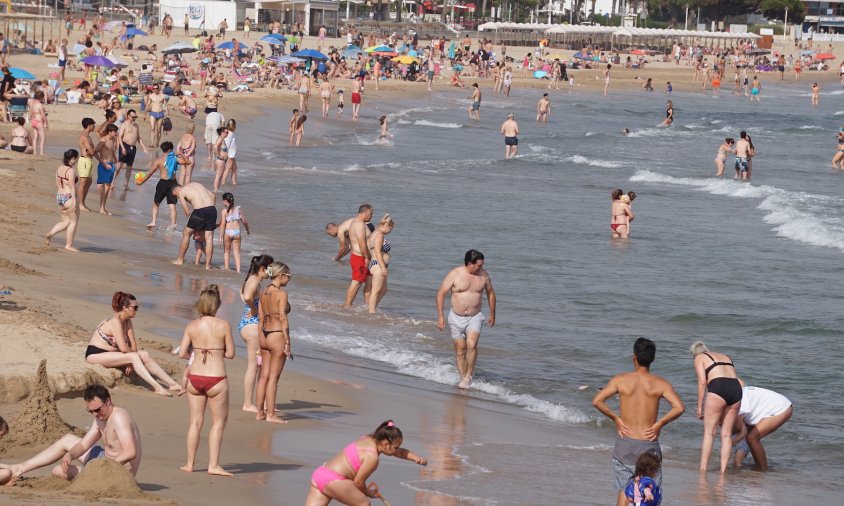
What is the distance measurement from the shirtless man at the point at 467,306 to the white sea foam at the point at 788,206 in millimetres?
12458

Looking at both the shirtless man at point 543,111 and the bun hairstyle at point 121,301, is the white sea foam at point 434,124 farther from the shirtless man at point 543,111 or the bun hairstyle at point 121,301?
the bun hairstyle at point 121,301

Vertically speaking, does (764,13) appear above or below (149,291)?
above

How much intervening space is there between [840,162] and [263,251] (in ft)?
77.9

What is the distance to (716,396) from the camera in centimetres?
969

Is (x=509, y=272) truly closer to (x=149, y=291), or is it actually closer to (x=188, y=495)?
(x=149, y=291)

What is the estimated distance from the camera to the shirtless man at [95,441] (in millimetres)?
7258

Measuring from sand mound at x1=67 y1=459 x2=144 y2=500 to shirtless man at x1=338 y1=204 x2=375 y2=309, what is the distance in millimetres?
7383

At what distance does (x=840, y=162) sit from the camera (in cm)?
3672

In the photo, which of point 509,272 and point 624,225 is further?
point 624,225

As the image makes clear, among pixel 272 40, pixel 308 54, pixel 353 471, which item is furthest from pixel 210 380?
pixel 272 40

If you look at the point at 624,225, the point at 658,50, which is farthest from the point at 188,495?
the point at 658,50

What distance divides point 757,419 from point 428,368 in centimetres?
376

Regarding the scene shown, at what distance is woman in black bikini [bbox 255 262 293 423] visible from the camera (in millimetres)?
9617

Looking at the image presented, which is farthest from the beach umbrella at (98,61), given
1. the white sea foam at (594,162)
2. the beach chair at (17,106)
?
the white sea foam at (594,162)
